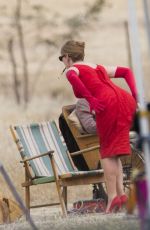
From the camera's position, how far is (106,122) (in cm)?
1002

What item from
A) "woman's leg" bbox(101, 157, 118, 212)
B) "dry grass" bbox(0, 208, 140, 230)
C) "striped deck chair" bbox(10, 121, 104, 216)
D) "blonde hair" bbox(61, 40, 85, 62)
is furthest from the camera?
"striped deck chair" bbox(10, 121, 104, 216)

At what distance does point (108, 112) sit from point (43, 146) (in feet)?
6.84

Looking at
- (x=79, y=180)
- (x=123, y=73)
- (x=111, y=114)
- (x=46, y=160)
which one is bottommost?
(x=79, y=180)

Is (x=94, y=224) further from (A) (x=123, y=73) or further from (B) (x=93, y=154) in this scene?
(B) (x=93, y=154)

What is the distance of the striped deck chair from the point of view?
36.1 feet

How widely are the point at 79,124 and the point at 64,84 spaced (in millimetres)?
25463

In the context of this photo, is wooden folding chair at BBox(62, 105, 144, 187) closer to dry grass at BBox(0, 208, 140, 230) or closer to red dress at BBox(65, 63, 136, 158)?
red dress at BBox(65, 63, 136, 158)

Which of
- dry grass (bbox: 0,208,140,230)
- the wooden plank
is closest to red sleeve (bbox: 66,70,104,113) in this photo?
the wooden plank

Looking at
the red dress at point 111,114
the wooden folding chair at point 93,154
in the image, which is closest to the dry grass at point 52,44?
the wooden folding chair at point 93,154

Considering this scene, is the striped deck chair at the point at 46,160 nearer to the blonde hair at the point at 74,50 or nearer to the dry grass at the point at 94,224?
the blonde hair at the point at 74,50

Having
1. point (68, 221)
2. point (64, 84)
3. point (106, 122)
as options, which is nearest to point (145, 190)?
point (68, 221)

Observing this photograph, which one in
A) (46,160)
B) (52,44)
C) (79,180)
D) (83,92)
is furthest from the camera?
(52,44)

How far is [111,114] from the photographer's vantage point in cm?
1003

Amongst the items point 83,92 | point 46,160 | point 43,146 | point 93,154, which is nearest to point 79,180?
point 93,154
